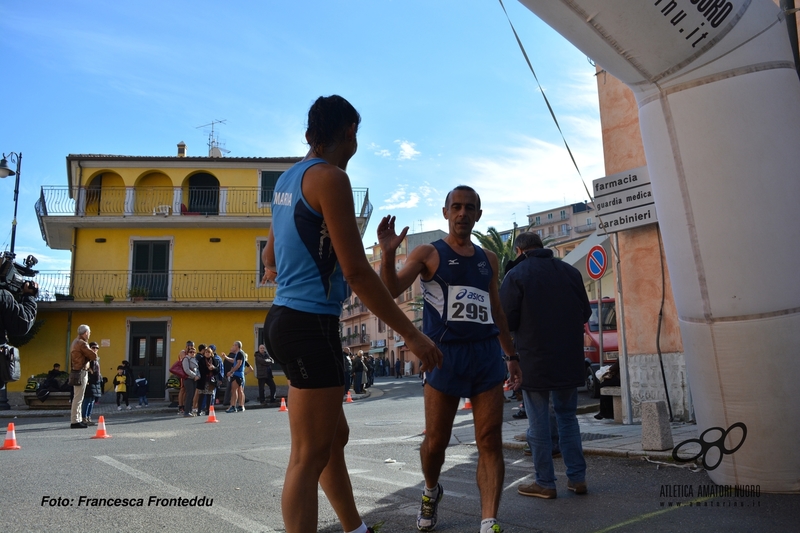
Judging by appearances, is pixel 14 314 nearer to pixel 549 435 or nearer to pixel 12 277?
pixel 12 277

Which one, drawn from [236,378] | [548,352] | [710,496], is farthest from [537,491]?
[236,378]

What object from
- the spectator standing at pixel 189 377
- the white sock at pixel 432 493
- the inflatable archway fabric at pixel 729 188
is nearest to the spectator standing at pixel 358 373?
the spectator standing at pixel 189 377

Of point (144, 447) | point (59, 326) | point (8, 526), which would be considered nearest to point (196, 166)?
point (59, 326)

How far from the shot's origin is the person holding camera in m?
4.66

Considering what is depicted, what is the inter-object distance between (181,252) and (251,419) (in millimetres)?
19372

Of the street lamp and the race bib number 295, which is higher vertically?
the street lamp

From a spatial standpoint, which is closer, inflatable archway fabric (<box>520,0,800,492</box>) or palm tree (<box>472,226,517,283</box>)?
inflatable archway fabric (<box>520,0,800,492</box>)

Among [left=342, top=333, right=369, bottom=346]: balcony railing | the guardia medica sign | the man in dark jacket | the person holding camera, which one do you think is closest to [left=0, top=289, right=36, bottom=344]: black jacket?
the person holding camera

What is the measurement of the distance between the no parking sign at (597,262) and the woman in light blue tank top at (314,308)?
26.4ft

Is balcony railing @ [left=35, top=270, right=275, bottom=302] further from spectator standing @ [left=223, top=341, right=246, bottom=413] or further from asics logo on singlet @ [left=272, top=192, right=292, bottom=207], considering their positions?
asics logo on singlet @ [left=272, top=192, right=292, bottom=207]

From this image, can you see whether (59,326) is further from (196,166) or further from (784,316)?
(784,316)

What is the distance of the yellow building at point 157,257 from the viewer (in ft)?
102

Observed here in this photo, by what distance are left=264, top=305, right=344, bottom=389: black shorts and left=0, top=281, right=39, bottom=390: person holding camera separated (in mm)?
2841

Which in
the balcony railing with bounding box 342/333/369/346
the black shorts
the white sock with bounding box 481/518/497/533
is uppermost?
the balcony railing with bounding box 342/333/369/346
